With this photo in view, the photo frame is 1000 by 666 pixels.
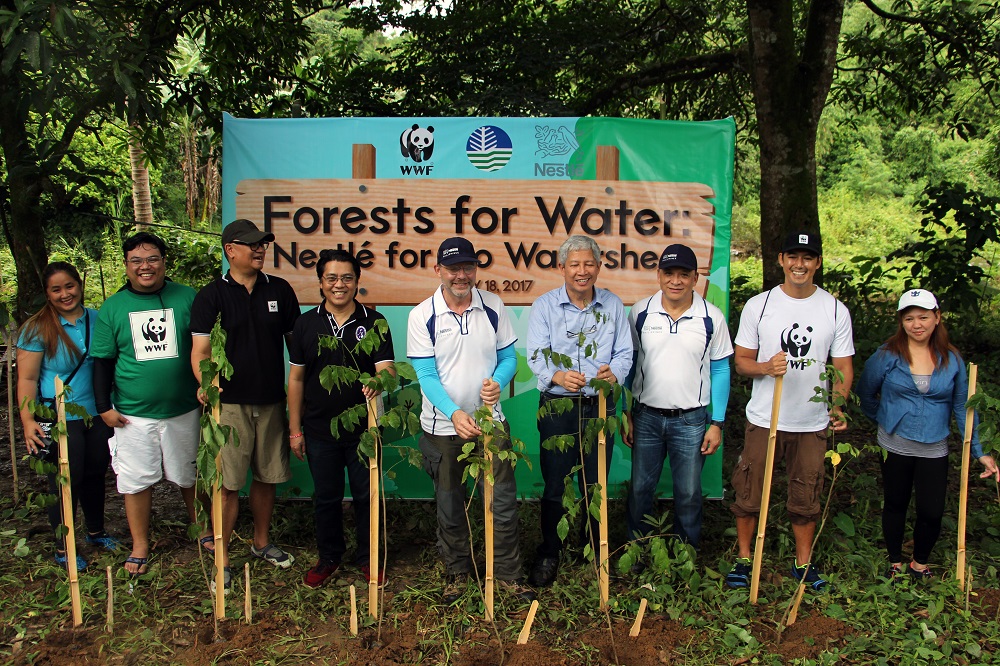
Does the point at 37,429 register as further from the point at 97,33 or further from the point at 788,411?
the point at 788,411

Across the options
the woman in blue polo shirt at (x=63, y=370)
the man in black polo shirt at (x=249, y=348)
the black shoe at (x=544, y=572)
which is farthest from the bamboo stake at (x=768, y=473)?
the woman in blue polo shirt at (x=63, y=370)

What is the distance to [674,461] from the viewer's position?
12.6 ft

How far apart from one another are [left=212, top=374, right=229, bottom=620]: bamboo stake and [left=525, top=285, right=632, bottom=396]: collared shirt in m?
1.39

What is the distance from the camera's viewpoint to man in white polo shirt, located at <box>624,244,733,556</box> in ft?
12.0

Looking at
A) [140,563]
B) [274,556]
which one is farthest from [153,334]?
[274,556]

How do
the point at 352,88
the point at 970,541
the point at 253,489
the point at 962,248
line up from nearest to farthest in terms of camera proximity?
the point at 253,489 → the point at 970,541 → the point at 352,88 → the point at 962,248

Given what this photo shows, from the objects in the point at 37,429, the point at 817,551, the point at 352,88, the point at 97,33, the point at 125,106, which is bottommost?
the point at 817,551

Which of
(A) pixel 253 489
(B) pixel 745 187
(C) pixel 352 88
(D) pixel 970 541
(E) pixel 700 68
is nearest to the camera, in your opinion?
(A) pixel 253 489

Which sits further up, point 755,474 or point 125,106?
point 125,106

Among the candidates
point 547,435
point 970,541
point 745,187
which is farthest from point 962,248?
point 745,187

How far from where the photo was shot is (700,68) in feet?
26.3

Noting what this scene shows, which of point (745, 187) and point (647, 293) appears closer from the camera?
point (647, 293)

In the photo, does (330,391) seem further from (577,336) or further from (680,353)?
(680,353)

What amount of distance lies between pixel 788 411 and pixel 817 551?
1013mm
